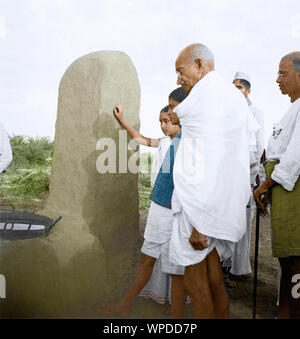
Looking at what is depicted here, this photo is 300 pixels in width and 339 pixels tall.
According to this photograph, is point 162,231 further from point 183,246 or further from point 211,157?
point 211,157

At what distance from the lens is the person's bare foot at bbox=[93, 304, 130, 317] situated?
2.69 m

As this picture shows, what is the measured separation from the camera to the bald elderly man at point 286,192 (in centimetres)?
238

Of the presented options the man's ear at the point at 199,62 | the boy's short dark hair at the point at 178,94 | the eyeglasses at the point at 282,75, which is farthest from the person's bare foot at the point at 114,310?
the eyeglasses at the point at 282,75

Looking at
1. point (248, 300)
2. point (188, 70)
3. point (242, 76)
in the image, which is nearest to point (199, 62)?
point (188, 70)

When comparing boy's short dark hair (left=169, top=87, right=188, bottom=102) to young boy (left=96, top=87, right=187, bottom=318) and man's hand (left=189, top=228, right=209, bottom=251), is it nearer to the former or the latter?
young boy (left=96, top=87, right=187, bottom=318)

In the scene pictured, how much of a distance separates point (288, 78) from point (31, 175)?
357cm

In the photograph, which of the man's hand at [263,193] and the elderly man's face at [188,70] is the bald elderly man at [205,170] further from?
the man's hand at [263,193]

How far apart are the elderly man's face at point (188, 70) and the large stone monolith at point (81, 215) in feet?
2.07

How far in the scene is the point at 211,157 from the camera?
2244 mm

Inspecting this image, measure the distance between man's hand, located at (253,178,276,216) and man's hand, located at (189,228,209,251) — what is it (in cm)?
48

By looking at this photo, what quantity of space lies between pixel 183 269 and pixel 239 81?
1307 mm

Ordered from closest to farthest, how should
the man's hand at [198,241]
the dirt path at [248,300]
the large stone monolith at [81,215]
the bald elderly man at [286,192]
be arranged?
the man's hand at [198,241]
the bald elderly man at [286,192]
the large stone monolith at [81,215]
the dirt path at [248,300]
